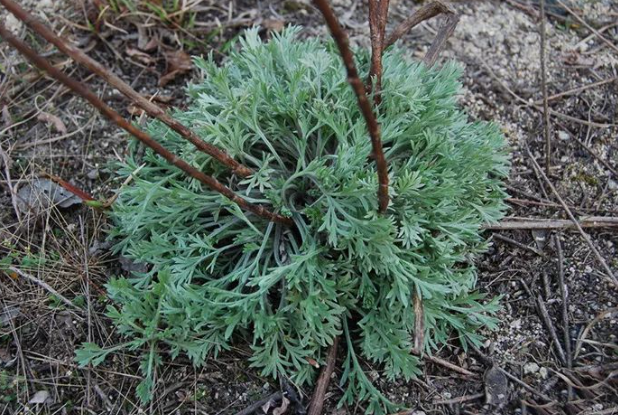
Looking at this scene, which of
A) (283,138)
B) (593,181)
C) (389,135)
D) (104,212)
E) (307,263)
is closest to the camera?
(307,263)

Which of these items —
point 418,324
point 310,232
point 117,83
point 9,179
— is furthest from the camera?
point 9,179

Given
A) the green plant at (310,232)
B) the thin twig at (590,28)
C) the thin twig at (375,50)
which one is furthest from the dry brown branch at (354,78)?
the thin twig at (590,28)

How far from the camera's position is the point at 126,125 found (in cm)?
191

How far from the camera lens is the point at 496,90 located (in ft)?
12.5

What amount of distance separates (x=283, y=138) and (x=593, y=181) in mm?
1745

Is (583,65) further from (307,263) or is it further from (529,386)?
(307,263)

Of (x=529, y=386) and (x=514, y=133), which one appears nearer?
(x=529, y=386)

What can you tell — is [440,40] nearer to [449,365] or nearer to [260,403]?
[449,365]

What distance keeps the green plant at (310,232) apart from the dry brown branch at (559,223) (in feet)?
0.93

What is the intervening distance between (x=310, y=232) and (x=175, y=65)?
168cm

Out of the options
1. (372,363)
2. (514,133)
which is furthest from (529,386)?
(514,133)

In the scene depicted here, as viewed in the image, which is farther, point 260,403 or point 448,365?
point 448,365

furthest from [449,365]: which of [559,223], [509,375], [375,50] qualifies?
[375,50]

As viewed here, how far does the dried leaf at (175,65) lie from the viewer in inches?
149
